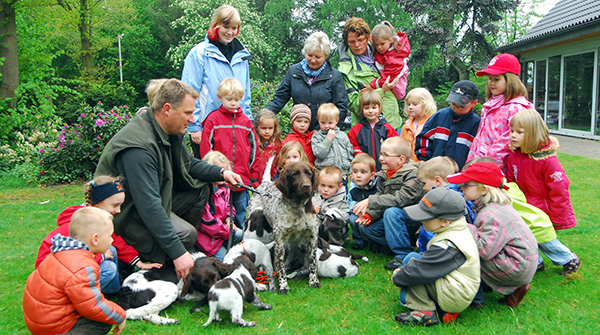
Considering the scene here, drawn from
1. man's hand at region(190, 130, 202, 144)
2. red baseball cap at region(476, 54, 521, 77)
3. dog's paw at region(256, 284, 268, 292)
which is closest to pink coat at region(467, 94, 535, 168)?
red baseball cap at region(476, 54, 521, 77)

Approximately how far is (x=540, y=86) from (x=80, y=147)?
17880 mm

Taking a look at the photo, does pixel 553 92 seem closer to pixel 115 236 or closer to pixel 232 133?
pixel 232 133

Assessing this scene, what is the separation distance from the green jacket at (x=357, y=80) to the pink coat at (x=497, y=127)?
190cm

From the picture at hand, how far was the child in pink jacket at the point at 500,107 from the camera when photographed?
15.5ft

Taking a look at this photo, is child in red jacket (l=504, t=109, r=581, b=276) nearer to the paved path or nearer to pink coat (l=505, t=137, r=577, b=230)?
pink coat (l=505, t=137, r=577, b=230)

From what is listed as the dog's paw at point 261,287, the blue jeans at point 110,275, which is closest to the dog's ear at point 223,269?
the dog's paw at point 261,287

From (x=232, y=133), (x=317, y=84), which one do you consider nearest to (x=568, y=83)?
(x=317, y=84)

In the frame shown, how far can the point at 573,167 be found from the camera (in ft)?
32.9

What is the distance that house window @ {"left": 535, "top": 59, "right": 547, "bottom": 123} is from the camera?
17.9m

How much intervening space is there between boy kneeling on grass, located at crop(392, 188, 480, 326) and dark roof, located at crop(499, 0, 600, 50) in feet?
42.6

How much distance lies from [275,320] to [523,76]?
65.2ft

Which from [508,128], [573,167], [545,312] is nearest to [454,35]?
[573,167]

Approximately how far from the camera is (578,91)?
1534 centimetres

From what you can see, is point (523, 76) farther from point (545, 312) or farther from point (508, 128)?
point (545, 312)
